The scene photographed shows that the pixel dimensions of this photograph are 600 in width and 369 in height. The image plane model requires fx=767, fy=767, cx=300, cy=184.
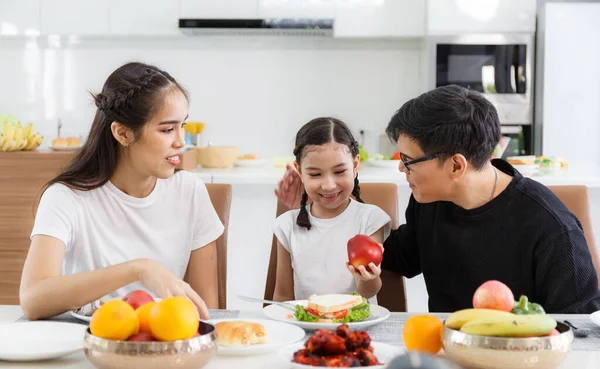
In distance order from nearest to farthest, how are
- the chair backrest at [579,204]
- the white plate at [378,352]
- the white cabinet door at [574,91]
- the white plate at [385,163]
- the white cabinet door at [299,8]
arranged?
the white plate at [378,352] < the chair backrest at [579,204] < the white plate at [385,163] < the white cabinet door at [574,91] < the white cabinet door at [299,8]

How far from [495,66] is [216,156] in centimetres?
194

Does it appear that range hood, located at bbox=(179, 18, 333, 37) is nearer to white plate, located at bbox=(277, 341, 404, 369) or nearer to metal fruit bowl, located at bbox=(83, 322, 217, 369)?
white plate, located at bbox=(277, 341, 404, 369)

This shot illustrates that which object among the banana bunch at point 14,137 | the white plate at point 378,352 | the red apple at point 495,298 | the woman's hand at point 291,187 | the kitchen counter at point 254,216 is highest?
the banana bunch at point 14,137

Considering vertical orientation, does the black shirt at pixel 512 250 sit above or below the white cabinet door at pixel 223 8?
below

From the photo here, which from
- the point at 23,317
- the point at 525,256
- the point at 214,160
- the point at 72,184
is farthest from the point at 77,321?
the point at 214,160

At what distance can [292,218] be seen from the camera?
2.24 metres

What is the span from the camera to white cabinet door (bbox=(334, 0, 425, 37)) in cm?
497

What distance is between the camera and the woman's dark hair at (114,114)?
6.25 feet

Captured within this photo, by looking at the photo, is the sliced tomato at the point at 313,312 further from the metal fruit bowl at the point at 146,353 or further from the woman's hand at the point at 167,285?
the metal fruit bowl at the point at 146,353

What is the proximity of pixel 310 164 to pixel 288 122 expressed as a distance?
3.32 metres

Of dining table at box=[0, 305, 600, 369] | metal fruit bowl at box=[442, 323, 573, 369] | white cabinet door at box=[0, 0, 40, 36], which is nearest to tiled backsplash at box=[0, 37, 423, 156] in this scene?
white cabinet door at box=[0, 0, 40, 36]

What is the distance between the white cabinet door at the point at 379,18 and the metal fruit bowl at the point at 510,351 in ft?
13.3

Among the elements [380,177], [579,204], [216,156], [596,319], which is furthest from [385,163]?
[596,319]

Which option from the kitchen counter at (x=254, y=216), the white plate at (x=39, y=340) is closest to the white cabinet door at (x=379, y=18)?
the kitchen counter at (x=254, y=216)
